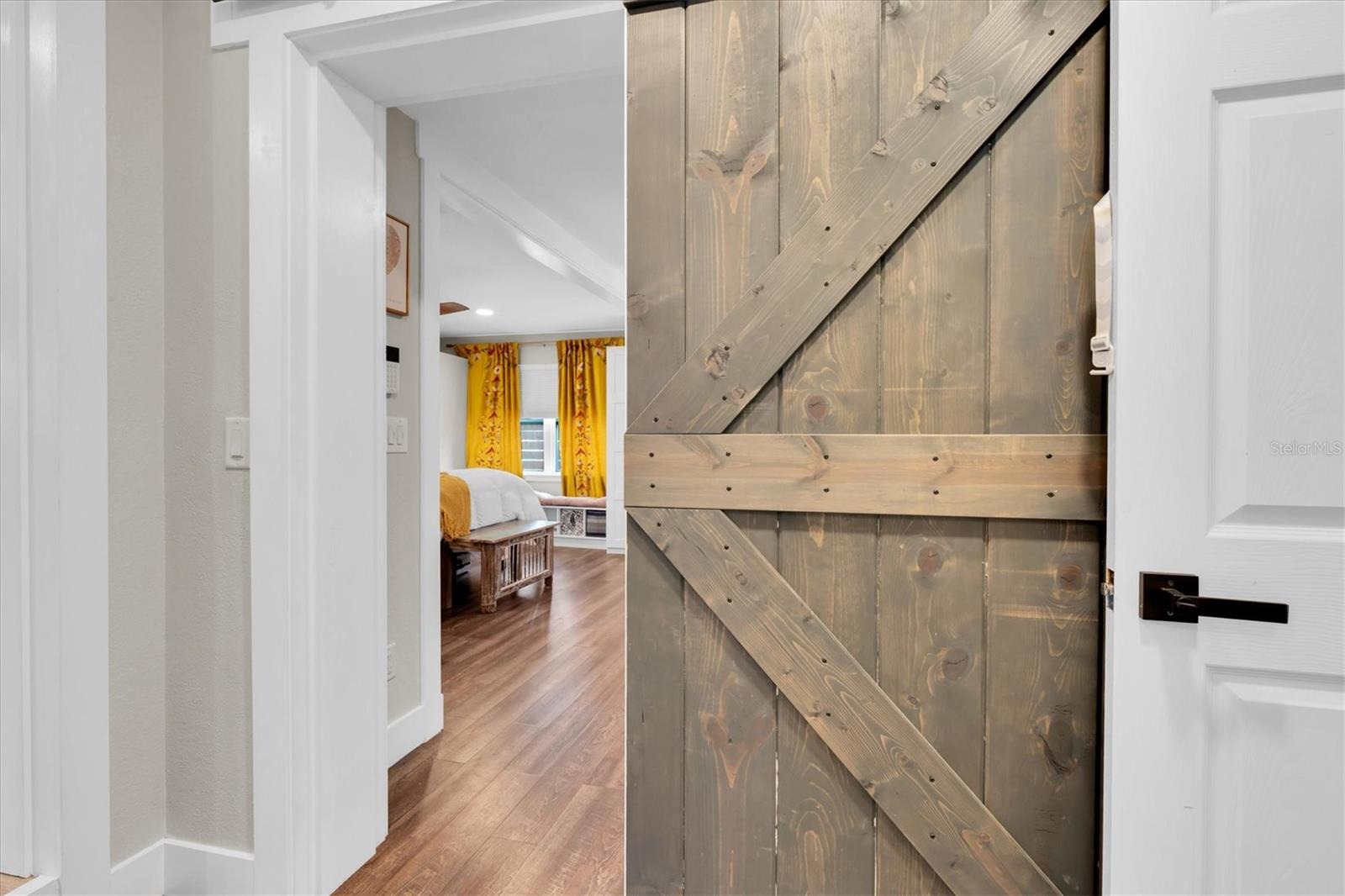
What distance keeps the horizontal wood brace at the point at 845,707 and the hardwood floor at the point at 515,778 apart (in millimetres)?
812

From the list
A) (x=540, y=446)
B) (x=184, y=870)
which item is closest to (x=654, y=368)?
(x=184, y=870)

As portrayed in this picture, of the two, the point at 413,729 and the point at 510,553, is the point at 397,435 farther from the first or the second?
the point at 510,553

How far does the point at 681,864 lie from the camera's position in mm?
1302

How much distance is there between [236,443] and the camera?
4.93 feet

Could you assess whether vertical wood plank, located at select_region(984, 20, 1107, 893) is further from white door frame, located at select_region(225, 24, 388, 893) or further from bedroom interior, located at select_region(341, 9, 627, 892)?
white door frame, located at select_region(225, 24, 388, 893)

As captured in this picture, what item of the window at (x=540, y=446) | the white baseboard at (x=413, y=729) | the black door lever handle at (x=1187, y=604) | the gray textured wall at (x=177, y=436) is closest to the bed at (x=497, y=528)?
the white baseboard at (x=413, y=729)

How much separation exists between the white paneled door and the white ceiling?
3.52ft

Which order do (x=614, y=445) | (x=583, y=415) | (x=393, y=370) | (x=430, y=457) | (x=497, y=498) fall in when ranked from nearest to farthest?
1. (x=393, y=370)
2. (x=430, y=457)
3. (x=497, y=498)
4. (x=614, y=445)
5. (x=583, y=415)

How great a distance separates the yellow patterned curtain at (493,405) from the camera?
7516 millimetres

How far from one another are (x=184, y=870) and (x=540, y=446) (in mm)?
6211

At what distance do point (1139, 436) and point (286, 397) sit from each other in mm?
1689

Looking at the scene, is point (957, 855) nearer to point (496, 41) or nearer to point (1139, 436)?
point (1139, 436)

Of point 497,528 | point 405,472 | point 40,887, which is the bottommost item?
point 40,887

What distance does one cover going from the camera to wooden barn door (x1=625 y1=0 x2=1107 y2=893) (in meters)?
1.12
